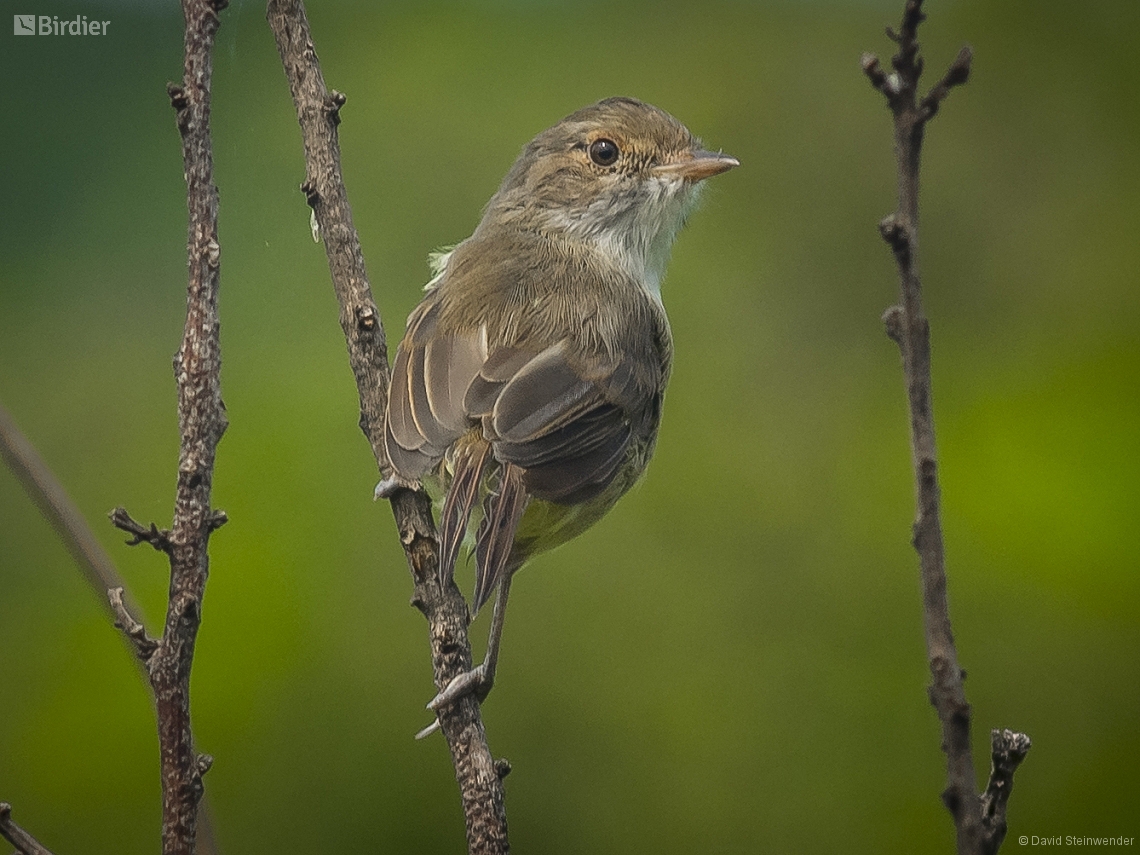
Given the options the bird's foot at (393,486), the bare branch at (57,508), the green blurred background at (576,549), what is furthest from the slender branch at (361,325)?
the bare branch at (57,508)

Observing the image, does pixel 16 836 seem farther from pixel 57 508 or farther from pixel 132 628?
pixel 57 508

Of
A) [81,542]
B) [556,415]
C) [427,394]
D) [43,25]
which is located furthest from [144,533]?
[43,25]

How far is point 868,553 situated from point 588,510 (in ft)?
3.56

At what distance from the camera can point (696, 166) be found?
3469mm

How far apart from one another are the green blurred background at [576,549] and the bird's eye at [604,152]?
38cm

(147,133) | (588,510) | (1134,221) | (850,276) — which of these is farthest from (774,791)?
(147,133)

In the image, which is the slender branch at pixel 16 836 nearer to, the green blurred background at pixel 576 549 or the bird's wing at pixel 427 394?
the bird's wing at pixel 427 394

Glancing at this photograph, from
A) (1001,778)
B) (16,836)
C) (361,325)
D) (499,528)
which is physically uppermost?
(361,325)

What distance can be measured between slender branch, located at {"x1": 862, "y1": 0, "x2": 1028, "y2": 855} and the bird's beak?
2.14 m

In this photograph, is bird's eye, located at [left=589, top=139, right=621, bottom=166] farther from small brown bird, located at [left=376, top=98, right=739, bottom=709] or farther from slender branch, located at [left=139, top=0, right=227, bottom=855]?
slender branch, located at [left=139, top=0, right=227, bottom=855]

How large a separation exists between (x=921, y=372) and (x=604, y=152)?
8.05ft

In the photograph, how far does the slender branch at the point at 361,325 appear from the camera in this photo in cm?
240

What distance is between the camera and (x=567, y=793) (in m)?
3.56

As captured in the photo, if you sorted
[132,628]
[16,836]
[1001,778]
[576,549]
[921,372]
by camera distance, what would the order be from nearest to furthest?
[921,372] < [1001,778] < [16,836] < [132,628] < [576,549]
